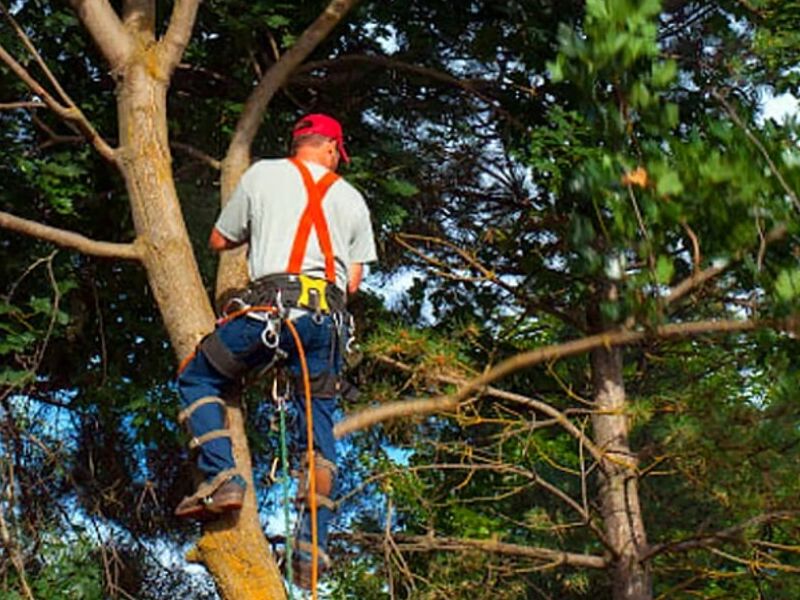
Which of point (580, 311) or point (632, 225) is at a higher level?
point (580, 311)

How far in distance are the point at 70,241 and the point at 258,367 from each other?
1.04 m

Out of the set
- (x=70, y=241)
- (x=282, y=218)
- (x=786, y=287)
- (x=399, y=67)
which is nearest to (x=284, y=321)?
(x=282, y=218)

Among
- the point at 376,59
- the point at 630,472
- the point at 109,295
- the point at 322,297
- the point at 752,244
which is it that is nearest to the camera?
the point at 752,244

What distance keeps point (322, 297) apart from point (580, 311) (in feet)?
17.1

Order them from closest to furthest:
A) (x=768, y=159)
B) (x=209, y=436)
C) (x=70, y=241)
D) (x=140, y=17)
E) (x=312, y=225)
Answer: (x=768, y=159) < (x=209, y=436) < (x=312, y=225) < (x=70, y=241) < (x=140, y=17)

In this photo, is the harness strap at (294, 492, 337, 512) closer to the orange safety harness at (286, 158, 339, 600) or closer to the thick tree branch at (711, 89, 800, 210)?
the orange safety harness at (286, 158, 339, 600)

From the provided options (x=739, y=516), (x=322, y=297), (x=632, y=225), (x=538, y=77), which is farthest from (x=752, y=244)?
(x=739, y=516)

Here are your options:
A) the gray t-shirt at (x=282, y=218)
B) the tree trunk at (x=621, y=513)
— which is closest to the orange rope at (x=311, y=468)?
the gray t-shirt at (x=282, y=218)

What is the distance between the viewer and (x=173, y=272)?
514cm

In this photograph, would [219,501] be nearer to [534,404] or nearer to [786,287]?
[786,287]

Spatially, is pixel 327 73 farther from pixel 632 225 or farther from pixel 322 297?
pixel 632 225

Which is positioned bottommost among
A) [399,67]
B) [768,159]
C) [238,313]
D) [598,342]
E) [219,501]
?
[219,501]

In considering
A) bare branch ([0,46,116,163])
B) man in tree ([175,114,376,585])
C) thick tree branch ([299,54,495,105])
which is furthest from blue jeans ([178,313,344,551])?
thick tree branch ([299,54,495,105])

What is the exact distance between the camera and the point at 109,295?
311 inches
